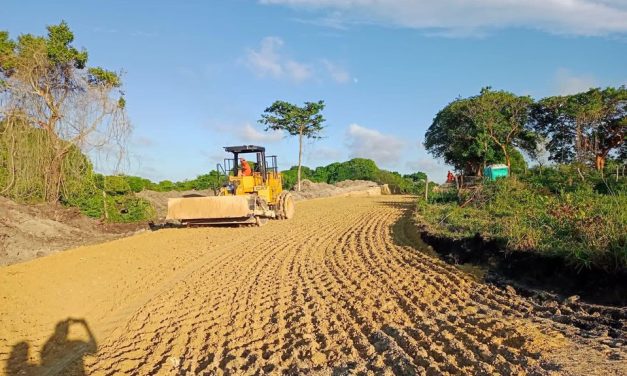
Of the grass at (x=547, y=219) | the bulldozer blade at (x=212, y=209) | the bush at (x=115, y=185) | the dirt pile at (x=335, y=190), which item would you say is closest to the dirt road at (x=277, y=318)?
the grass at (x=547, y=219)

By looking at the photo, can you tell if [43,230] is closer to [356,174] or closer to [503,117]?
[503,117]

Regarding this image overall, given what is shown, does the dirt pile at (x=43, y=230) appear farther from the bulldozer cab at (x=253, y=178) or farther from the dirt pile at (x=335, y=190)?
the dirt pile at (x=335, y=190)

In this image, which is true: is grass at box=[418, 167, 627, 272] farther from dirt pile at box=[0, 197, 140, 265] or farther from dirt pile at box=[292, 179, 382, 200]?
dirt pile at box=[292, 179, 382, 200]

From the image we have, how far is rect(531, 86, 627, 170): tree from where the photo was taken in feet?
95.5

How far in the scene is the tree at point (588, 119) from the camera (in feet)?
95.5

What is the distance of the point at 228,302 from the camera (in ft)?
Answer: 24.9

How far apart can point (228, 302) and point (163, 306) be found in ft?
3.33

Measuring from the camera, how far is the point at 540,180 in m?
16.0

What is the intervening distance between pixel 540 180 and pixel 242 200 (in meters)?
9.25

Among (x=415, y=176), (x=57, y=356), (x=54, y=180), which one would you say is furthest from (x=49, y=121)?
(x=415, y=176)

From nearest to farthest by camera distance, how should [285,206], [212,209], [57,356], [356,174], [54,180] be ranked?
1. [57,356]
2. [212,209]
3. [54,180]
4. [285,206]
5. [356,174]

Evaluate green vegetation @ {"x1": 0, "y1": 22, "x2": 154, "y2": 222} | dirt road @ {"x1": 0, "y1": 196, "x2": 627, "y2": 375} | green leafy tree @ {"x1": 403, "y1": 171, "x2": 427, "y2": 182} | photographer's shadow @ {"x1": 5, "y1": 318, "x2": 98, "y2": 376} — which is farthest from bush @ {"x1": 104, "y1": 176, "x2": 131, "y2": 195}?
green leafy tree @ {"x1": 403, "y1": 171, "x2": 427, "y2": 182}

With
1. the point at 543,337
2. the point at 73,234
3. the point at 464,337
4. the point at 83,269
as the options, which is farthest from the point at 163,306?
the point at 73,234

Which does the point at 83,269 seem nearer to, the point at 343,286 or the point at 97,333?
the point at 97,333
